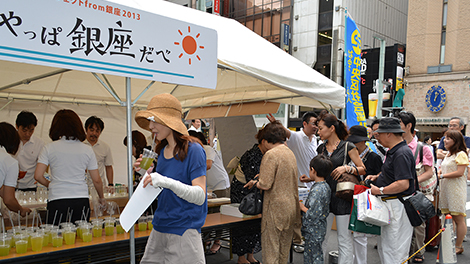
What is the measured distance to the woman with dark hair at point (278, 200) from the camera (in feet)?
11.8

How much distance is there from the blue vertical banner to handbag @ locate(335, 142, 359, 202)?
2.95m

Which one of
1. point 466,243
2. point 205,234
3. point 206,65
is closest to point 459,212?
point 466,243

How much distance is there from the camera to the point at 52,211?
121 inches

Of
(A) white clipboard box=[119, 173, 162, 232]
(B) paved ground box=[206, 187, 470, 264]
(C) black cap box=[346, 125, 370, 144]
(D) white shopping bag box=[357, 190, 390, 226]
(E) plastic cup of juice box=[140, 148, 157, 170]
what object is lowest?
(B) paved ground box=[206, 187, 470, 264]

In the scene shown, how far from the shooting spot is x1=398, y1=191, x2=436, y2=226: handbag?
133 inches

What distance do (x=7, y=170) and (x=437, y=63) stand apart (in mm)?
22046

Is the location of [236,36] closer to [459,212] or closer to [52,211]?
[52,211]

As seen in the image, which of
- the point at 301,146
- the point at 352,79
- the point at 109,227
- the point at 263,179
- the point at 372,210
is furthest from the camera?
the point at 352,79

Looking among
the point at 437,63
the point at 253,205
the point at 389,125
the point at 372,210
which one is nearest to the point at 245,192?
the point at 253,205

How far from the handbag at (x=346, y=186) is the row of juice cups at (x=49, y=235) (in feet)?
7.22

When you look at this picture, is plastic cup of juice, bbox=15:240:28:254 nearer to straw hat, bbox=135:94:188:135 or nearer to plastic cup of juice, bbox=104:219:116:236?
plastic cup of juice, bbox=104:219:116:236

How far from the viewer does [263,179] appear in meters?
3.58

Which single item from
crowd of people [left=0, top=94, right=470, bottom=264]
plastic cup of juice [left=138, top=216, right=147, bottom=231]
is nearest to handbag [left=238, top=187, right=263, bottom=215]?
crowd of people [left=0, top=94, right=470, bottom=264]

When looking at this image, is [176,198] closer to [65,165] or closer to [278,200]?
[65,165]
